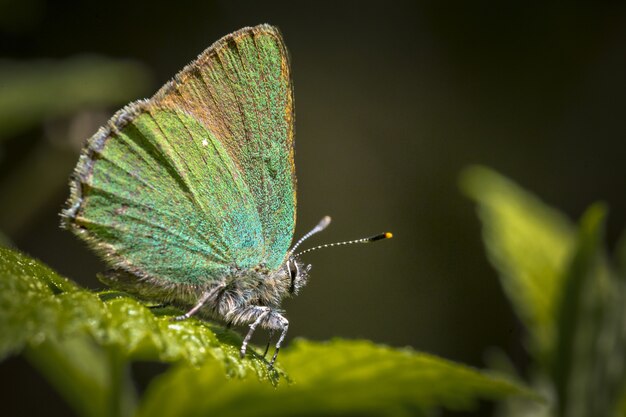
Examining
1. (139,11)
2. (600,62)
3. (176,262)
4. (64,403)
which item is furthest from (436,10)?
(176,262)

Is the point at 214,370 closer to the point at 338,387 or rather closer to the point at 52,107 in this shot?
the point at 338,387

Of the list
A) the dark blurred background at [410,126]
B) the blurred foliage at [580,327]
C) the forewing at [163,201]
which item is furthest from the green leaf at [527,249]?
the dark blurred background at [410,126]

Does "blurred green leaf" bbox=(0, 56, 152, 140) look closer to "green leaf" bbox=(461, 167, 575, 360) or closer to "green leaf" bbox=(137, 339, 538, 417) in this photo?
"green leaf" bbox=(137, 339, 538, 417)

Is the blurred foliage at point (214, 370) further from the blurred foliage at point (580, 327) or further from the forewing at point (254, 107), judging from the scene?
the forewing at point (254, 107)

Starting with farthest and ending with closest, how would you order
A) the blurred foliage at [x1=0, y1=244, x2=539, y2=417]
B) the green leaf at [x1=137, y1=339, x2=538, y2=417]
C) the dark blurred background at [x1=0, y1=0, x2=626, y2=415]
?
the dark blurred background at [x1=0, y1=0, x2=626, y2=415]
the green leaf at [x1=137, y1=339, x2=538, y2=417]
the blurred foliage at [x1=0, y1=244, x2=539, y2=417]

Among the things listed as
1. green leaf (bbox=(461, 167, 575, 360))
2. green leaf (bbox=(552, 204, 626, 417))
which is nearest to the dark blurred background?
green leaf (bbox=(461, 167, 575, 360))

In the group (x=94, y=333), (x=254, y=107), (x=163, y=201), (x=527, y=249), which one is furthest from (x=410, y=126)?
(x=94, y=333)
